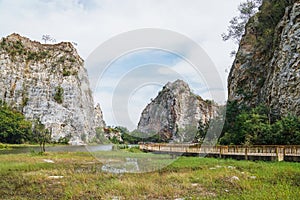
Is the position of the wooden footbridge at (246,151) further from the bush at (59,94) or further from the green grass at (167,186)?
the bush at (59,94)

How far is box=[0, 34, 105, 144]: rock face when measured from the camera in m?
92.8

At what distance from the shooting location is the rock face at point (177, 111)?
89875 millimetres

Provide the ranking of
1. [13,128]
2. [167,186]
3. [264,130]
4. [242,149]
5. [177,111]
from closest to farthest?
[167,186] → [242,149] → [264,130] → [13,128] → [177,111]

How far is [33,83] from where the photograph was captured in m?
97.6

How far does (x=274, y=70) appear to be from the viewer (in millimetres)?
31047

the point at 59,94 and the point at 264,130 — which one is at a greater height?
the point at 59,94

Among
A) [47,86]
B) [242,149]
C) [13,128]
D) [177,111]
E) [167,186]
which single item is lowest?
[167,186]

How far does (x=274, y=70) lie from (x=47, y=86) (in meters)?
83.7

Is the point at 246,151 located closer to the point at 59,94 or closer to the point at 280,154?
the point at 280,154

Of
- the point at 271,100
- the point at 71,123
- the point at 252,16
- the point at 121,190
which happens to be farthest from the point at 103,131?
the point at 121,190

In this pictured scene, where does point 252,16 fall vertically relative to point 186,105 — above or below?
above

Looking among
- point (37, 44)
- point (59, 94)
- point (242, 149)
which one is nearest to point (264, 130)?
point (242, 149)

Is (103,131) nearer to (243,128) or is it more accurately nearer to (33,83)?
(33,83)

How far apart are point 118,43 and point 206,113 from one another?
7427cm
